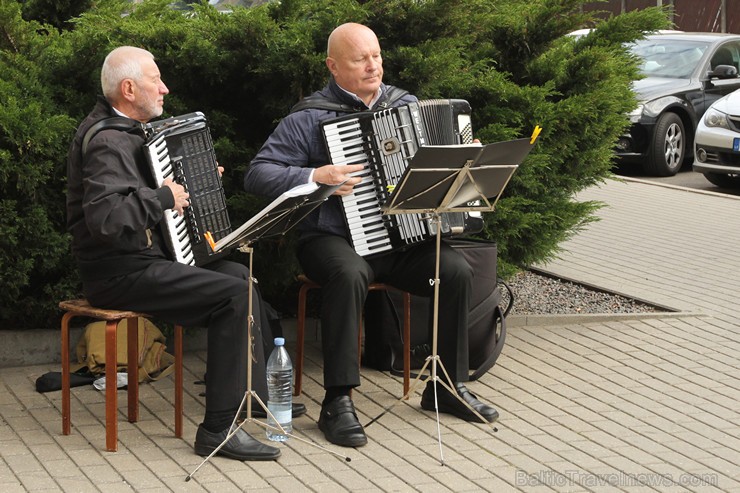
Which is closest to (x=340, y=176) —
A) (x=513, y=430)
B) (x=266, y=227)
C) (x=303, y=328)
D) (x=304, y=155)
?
(x=304, y=155)

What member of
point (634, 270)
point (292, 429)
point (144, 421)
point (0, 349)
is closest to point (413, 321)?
point (292, 429)

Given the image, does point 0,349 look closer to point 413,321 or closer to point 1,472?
point 1,472

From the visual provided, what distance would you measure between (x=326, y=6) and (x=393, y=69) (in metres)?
0.48

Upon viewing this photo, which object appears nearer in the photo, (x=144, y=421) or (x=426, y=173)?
(x=426, y=173)

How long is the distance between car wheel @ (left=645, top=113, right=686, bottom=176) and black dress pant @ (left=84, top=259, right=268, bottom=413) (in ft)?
30.4

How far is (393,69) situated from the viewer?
6.40 m

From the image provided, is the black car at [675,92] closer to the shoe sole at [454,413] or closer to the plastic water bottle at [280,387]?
the shoe sole at [454,413]

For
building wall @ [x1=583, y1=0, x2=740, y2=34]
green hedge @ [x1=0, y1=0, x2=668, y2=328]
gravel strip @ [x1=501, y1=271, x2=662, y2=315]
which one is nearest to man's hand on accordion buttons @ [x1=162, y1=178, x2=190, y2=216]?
green hedge @ [x1=0, y1=0, x2=668, y2=328]

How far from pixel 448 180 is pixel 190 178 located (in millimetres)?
1096

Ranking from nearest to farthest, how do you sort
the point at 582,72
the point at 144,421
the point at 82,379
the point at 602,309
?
the point at 144,421 < the point at 82,379 < the point at 582,72 < the point at 602,309

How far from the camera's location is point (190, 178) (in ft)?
17.1

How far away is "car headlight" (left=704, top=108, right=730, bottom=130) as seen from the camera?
12406 millimetres

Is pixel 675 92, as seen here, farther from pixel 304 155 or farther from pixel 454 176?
pixel 454 176

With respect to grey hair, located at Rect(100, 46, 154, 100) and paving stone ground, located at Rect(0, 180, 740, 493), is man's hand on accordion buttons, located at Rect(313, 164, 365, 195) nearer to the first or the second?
grey hair, located at Rect(100, 46, 154, 100)
